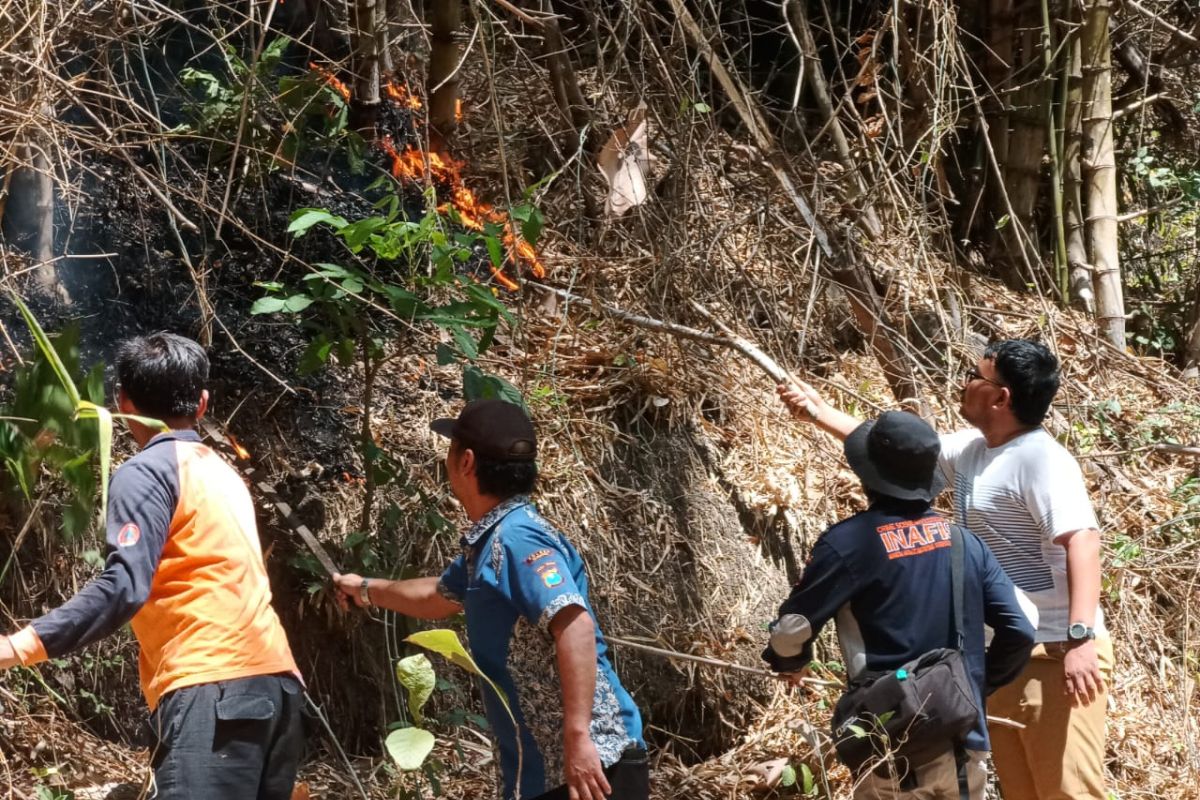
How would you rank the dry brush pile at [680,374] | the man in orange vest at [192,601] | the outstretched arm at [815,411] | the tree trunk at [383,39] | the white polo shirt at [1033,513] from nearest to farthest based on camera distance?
the man in orange vest at [192,601] → the white polo shirt at [1033,513] → the outstretched arm at [815,411] → the dry brush pile at [680,374] → the tree trunk at [383,39]

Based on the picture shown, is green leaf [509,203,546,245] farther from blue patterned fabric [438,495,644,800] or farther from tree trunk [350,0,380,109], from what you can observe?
blue patterned fabric [438,495,644,800]

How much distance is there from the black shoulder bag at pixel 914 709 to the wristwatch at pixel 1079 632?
45cm

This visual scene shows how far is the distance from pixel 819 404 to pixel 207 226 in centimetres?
257

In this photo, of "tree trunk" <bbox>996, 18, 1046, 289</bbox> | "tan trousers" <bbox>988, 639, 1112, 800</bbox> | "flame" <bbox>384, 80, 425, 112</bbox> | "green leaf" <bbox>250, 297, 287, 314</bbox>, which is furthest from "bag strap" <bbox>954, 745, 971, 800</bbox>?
"tree trunk" <bbox>996, 18, 1046, 289</bbox>

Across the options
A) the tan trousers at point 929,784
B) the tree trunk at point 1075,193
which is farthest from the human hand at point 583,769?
the tree trunk at point 1075,193

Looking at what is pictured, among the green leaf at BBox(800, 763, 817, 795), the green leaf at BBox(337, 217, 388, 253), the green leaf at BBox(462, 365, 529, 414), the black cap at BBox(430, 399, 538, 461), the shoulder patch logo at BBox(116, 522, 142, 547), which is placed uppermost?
the green leaf at BBox(337, 217, 388, 253)

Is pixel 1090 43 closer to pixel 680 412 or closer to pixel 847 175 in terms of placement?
pixel 847 175

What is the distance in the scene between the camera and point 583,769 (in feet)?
9.80

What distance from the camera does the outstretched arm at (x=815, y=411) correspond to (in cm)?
423

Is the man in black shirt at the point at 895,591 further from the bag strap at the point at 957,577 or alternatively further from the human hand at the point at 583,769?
the human hand at the point at 583,769

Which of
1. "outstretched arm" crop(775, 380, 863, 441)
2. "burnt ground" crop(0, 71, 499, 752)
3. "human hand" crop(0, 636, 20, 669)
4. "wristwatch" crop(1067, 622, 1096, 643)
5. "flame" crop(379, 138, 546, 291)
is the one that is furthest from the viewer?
"flame" crop(379, 138, 546, 291)

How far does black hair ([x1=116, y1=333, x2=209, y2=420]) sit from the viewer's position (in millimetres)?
3053

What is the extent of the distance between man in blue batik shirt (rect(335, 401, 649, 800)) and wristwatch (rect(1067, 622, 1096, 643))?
1328mm

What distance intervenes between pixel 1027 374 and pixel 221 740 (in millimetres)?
2422
